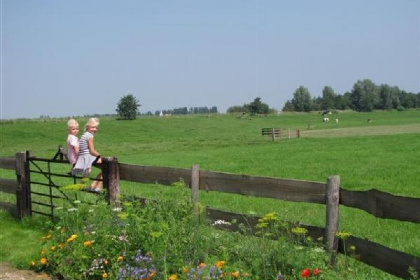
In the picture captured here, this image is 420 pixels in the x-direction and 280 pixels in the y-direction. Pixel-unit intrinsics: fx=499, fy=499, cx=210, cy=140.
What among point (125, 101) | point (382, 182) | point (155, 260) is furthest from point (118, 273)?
point (125, 101)

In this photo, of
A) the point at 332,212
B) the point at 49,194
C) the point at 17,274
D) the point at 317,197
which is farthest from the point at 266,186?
the point at 49,194

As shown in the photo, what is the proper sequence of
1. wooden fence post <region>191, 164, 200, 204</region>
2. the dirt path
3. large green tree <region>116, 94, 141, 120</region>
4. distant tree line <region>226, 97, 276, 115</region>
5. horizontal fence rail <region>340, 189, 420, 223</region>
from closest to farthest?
1. horizontal fence rail <region>340, 189, 420, 223</region>
2. the dirt path
3. wooden fence post <region>191, 164, 200, 204</region>
4. large green tree <region>116, 94, 141, 120</region>
5. distant tree line <region>226, 97, 276, 115</region>

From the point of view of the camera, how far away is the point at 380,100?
171 meters

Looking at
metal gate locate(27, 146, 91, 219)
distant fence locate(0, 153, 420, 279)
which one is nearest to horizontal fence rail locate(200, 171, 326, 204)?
distant fence locate(0, 153, 420, 279)

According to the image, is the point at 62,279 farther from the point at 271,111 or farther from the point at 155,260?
the point at 271,111

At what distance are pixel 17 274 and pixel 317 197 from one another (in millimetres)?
3936

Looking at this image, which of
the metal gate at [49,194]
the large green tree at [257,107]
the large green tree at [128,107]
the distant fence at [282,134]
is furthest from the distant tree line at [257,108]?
the metal gate at [49,194]

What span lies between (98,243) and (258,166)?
54.7ft

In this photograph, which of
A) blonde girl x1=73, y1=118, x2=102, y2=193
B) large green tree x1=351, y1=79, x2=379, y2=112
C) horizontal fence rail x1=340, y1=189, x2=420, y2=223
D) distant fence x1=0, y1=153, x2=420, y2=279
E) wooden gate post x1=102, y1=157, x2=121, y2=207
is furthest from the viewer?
large green tree x1=351, y1=79, x2=379, y2=112

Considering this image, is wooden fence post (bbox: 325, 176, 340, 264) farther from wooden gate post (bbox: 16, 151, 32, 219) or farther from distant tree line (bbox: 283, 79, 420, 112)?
distant tree line (bbox: 283, 79, 420, 112)

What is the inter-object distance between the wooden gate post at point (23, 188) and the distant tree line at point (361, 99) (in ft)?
548

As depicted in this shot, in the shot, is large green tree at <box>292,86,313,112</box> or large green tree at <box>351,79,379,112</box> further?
large green tree at <box>292,86,313,112</box>

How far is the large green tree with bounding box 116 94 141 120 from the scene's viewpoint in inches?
3838

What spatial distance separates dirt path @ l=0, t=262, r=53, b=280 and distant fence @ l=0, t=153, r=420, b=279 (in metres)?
1.56
